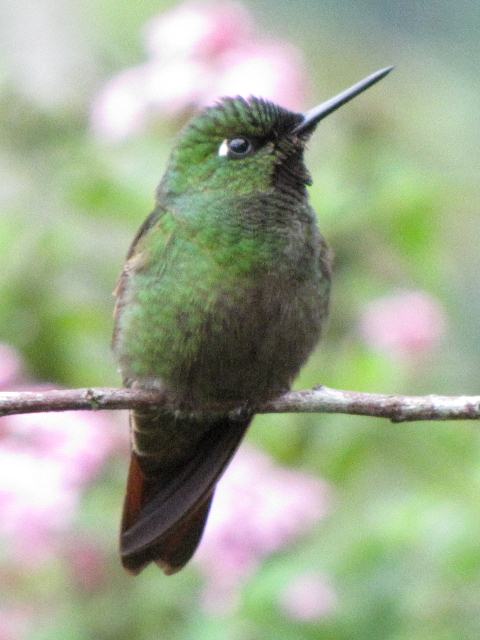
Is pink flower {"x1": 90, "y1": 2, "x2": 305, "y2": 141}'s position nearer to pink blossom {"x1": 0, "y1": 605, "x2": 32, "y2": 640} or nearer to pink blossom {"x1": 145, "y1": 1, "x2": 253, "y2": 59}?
pink blossom {"x1": 145, "y1": 1, "x2": 253, "y2": 59}

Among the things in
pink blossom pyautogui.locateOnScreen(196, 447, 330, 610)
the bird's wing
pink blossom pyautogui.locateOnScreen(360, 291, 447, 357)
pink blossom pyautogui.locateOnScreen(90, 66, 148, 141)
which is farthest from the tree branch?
pink blossom pyautogui.locateOnScreen(90, 66, 148, 141)

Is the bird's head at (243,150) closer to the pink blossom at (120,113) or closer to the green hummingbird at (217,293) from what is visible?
the green hummingbird at (217,293)

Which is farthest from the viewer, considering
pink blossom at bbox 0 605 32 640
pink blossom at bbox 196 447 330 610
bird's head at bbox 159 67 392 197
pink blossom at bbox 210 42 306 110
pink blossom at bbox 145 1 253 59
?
pink blossom at bbox 145 1 253 59

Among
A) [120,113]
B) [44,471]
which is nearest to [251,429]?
[44,471]

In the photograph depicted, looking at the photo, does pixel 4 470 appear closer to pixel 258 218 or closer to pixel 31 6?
pixel 258 218

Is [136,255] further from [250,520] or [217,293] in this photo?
[250,520]

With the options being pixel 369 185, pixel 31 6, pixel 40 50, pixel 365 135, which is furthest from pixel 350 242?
pixel 31 6
